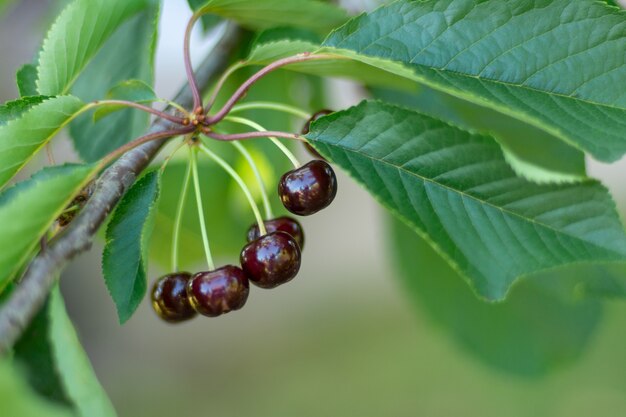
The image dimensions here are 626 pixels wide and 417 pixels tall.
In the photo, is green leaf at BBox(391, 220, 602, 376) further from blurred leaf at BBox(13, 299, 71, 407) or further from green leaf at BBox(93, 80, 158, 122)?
blurred leaf at BBox(13, 299, 71, 407)

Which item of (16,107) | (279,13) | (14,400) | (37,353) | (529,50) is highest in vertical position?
(279,13)

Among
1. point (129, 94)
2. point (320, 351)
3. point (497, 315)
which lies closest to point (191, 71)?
point (129, 94)

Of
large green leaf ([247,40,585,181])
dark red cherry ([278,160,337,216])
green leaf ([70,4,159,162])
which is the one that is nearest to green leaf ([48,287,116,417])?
dark red cherry ([278,160,337,216])

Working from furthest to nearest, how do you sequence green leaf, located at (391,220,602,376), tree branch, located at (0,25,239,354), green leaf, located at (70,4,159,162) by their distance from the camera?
green leaf, located at (391,220,602,376), green leaf, located at (70,4,159,162), tree branch, located at (0,25,239,354)

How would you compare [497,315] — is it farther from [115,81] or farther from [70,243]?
[70,243]

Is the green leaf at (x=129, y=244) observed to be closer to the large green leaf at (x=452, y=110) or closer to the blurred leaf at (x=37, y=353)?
the blurred leaf at (x=37, y=353)

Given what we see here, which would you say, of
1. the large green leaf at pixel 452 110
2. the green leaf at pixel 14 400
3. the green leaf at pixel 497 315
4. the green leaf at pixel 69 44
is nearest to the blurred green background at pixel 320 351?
the green leaf at pixel 497 315
